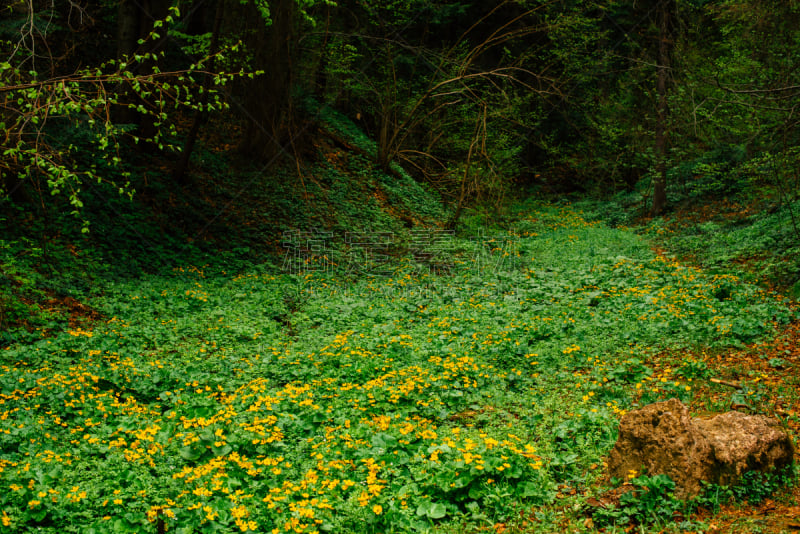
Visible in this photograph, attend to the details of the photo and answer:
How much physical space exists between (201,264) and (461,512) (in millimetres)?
9018

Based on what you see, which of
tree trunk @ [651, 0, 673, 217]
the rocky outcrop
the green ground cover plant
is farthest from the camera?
tree trunk @ [651, 0, 673, 217]

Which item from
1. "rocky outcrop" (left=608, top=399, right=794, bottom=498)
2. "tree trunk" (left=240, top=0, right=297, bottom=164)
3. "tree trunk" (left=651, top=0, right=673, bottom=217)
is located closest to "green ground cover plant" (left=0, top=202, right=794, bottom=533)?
"rocky outcrop" (left=608, top=399, right=794, bottom=498)

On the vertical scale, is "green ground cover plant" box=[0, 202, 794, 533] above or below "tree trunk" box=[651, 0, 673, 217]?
below

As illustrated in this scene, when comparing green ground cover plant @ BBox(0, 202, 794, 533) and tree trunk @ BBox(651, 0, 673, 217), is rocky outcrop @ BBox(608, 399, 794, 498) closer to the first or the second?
green ground cover plant @ BBox(0, 202, 794, 533)

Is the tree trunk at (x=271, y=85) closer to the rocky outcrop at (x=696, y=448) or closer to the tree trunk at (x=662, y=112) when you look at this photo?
the rocky outcrop at (x=696, y=448)

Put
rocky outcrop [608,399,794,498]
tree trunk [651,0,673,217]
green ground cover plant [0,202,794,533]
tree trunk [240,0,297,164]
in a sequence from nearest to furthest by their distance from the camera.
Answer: rocky outcrop [608,399,794,498]
green ground cover plant [0,202,794,533]
tree trunk [240,0,297,164]
tree trunk [651,0,673,217]

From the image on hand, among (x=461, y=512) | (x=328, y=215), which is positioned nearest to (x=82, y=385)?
(x=461, y=512)

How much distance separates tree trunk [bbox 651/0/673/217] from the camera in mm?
19000

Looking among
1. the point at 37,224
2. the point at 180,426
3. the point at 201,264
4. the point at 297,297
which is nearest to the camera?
the point at 180,426

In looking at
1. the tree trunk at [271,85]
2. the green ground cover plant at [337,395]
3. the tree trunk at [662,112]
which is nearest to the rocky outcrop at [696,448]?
the green ground cover plant at [337,395]

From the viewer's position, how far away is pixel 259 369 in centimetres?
686

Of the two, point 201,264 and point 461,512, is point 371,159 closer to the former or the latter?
point 201,264

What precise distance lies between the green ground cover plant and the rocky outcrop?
411mm

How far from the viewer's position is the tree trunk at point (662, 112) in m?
19.0
